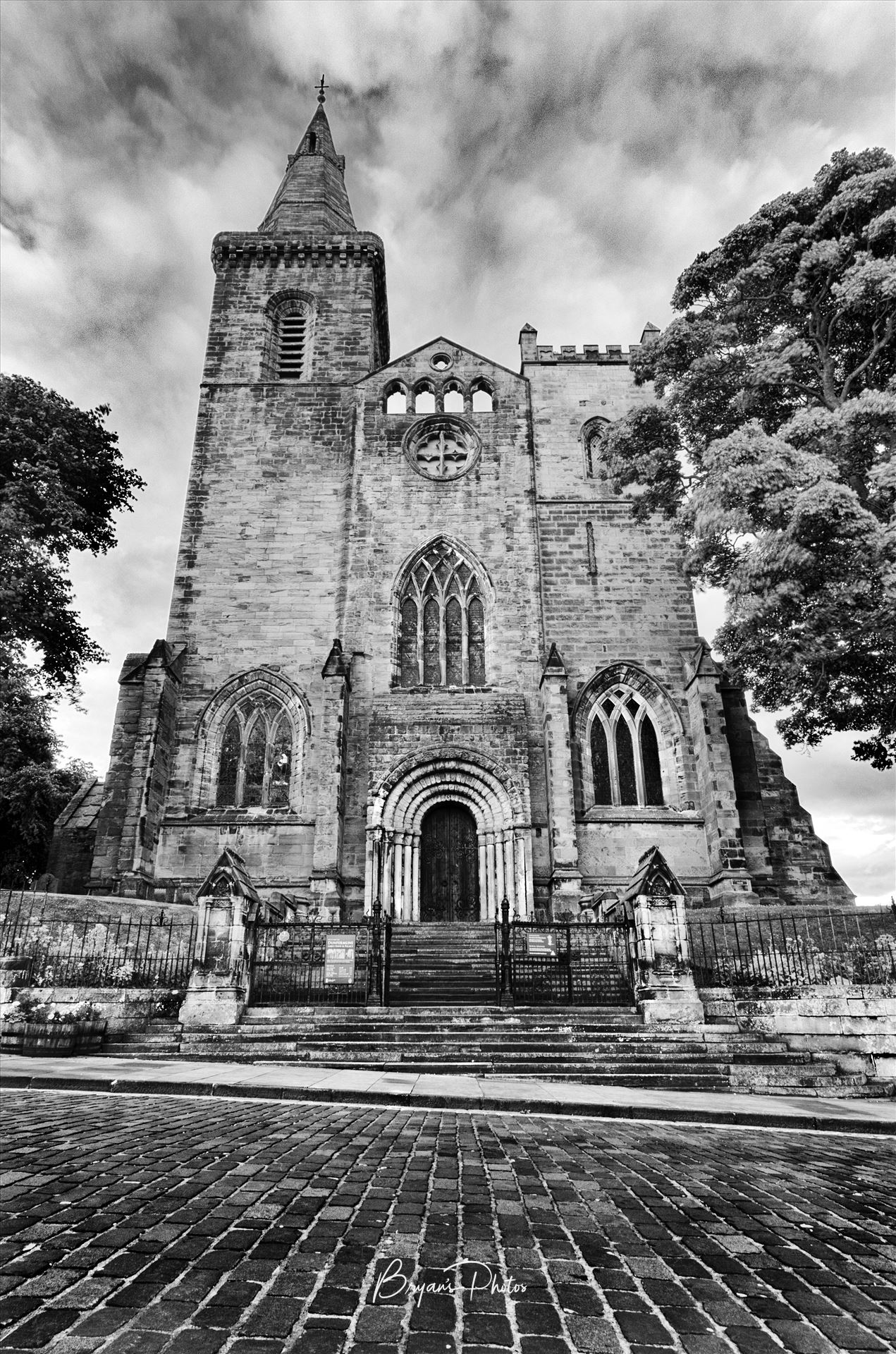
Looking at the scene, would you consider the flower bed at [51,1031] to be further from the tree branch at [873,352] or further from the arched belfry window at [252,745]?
the tree branch at [873,352]

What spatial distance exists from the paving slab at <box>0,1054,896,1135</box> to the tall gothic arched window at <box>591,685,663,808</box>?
1097 centimetres

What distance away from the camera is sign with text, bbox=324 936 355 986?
42.9ft

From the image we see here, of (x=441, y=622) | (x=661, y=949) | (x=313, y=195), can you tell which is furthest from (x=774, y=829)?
(x=313, y=195)

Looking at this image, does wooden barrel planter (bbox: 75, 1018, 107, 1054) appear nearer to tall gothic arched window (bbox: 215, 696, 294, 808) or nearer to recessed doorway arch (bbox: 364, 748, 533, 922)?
recessed doorway arch (bbox: 364, 748, 533, 922)

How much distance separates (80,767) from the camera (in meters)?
28.5

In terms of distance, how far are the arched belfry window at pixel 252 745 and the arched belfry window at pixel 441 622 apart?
317 cm

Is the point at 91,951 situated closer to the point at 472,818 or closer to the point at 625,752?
the point at 472,818

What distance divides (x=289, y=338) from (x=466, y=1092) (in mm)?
24393

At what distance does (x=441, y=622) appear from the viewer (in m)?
21.2

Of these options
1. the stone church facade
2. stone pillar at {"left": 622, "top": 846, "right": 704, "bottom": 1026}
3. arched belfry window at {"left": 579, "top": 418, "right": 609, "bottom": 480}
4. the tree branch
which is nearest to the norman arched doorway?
the stone church facade

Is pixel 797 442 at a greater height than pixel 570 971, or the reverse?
pixel 797 442

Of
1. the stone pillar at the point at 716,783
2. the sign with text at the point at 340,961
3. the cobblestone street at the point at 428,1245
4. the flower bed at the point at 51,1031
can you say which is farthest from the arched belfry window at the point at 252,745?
the cobblestone street at the point at 428,1245

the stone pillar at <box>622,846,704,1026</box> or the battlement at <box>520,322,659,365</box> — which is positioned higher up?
the battlement at <box>520,322,659,365</box>

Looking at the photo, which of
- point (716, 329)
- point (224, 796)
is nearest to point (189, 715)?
point (224, 796)
